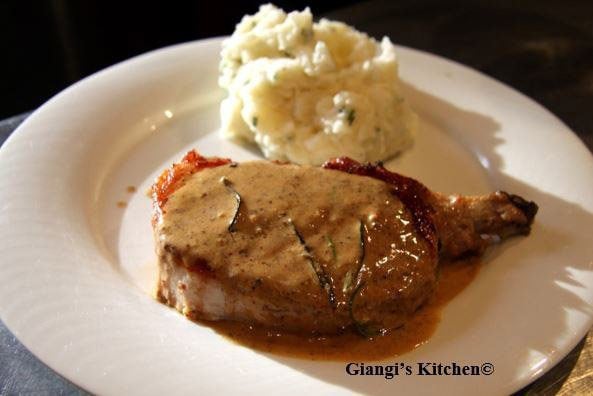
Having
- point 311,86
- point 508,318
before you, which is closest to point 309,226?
point 508,318

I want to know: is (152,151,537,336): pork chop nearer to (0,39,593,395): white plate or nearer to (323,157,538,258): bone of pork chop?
(323,157,538,258): bone of pork chop

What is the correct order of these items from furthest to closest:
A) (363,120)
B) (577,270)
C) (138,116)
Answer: (138,116)
(363,120)
(577,270)

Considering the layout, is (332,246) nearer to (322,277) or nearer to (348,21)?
(322,277)

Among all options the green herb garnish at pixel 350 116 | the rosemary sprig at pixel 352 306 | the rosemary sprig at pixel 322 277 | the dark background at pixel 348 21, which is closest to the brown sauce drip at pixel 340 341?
the rosemary sprig at pixel 352 306

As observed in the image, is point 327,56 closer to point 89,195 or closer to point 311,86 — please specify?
point 311,86

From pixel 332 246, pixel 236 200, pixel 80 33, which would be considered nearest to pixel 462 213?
pixel 332 246

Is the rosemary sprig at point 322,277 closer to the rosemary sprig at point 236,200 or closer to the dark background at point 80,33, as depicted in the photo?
the rosemary sprig at point 236,200
